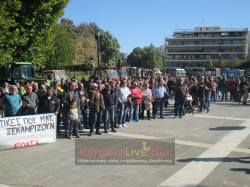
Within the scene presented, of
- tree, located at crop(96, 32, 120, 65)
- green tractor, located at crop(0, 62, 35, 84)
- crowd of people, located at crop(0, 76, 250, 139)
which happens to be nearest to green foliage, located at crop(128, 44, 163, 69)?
tree, located at crop(96, 32, 120, 65)

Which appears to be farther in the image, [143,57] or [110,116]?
[143,57]

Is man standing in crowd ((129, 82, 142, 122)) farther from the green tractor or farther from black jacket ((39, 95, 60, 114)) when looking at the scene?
the green tractor

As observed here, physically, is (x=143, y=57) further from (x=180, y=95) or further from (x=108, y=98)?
(x=108, y=98)

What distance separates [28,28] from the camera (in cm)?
2734

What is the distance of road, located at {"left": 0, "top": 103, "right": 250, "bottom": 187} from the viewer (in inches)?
325

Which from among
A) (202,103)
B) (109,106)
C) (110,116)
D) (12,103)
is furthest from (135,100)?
(12,103)

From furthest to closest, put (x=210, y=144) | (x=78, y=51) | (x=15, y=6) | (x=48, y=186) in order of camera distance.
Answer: (x=78, y=51) → (x=15, y=6) → (x=210, y=144) → (x=48, y=186)

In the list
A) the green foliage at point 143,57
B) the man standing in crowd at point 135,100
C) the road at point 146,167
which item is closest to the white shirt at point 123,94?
the man standing in crowd at point 135,100

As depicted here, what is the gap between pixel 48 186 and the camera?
7.93 m

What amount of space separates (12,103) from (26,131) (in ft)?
3.82

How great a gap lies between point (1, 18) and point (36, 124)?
13103 millimetres

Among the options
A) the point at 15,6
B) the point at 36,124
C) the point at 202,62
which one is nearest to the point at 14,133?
the point at 36,124

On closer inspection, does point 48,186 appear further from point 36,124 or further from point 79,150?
point 36,124

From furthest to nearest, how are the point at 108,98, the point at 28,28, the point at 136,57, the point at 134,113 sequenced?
1. the point at 136,57
2. the point at 28,28
3. the point at 134,113
4. the point at 108,98
